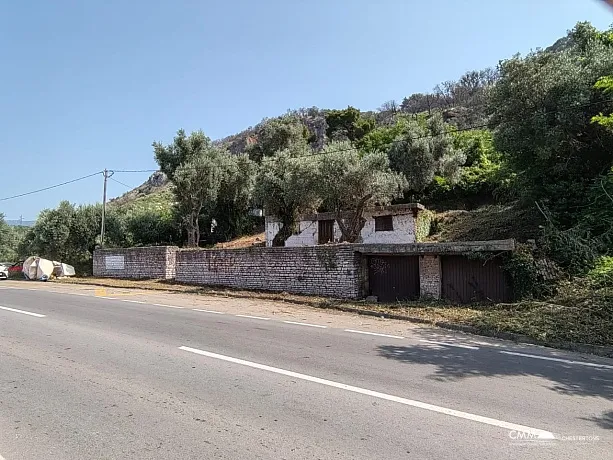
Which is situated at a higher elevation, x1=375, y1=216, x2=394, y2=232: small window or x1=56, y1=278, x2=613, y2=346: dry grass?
x1=375, y1=216, x2=394, y2=232: small window

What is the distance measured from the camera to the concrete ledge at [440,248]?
44.1 feet

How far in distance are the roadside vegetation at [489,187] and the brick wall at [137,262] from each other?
5333 mm

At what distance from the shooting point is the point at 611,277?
1176 cm

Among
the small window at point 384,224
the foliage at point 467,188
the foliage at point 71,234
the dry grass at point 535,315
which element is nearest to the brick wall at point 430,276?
the dry grass at point 535,315

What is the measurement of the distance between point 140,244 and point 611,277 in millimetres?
32437

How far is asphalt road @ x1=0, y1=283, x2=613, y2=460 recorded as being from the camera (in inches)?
162

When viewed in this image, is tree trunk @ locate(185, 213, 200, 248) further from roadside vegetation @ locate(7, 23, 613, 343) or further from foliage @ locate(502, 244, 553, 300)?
foliage @ locate(502, 244, 553, 300)

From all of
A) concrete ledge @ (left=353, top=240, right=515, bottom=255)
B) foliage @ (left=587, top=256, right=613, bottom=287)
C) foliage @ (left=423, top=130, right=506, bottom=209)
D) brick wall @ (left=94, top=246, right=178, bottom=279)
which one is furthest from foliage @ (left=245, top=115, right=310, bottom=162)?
foliage @ (left=587, top=256, right=613, bottom=287)

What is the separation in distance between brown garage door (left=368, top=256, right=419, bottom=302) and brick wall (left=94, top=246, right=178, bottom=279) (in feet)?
43.5

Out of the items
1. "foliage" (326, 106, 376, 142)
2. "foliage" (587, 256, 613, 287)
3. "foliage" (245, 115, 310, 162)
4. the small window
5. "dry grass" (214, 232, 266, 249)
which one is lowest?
"foliage" (587, 256, 613, 287)

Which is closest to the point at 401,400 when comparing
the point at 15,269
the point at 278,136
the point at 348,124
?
the point at 15,269

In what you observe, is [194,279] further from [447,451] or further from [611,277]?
[447,451]

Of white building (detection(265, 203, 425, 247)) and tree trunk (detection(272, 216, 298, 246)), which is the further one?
tree trunk (detection(272, 216, 298, 246))

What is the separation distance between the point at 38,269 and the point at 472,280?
28.9 m
